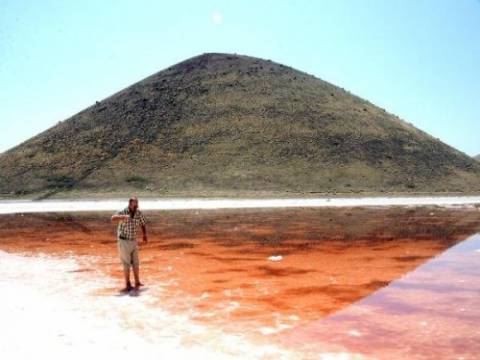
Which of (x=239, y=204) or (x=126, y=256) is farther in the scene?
(x=239, y=204)

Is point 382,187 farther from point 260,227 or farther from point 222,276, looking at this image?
point 222,276

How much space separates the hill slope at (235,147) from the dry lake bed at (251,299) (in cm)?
4932

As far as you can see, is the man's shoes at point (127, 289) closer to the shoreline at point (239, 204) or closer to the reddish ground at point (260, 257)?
the reddish ground at point (260, 257)

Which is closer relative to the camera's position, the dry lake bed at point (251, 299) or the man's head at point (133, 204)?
the dry lake bed at point (251, 299)

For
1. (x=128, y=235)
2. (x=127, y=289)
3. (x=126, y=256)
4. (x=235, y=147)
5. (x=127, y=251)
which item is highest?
(x=235, y=147)

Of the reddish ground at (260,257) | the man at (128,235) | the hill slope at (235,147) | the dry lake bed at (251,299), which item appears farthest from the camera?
the hill slope at (235,147)

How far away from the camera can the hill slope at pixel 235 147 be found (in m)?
71.4

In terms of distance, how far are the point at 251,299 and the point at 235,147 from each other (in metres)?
69.4

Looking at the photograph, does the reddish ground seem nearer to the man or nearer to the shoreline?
the man

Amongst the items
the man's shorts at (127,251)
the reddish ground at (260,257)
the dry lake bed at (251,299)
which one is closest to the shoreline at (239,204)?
the reddish ground at (260,257)

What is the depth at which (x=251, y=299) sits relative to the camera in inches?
373

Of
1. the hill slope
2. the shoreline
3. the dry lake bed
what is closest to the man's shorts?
the dry lake bed

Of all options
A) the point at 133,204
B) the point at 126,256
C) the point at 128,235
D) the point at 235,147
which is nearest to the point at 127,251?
the point at 126,256

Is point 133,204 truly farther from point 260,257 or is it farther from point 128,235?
point 260,257
